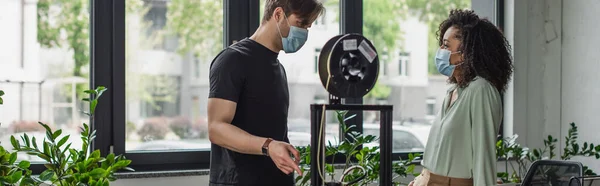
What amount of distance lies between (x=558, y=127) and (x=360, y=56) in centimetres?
268

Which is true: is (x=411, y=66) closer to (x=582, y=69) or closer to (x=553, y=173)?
(x=582, y=69)

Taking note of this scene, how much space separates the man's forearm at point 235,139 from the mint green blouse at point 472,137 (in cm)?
80

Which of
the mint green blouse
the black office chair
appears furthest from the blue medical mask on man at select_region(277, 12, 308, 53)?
the black office chair

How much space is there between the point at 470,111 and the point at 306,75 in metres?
1.41

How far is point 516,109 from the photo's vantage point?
425 cm

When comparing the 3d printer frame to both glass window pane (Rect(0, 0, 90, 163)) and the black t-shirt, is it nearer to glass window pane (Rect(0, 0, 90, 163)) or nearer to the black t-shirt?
the black t-shirt

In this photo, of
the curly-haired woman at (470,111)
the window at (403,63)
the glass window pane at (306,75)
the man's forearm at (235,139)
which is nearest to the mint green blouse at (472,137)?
the curly-haired woman at (470,111)

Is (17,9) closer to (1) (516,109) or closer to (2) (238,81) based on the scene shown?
(2) (238,81)

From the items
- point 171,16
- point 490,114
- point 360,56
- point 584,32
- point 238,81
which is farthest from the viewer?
point 584,32

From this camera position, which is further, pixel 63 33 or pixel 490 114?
pixel 63 33

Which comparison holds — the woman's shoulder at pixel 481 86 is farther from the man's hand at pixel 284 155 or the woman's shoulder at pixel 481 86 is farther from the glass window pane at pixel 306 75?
the glass window pane at pixel 306 75

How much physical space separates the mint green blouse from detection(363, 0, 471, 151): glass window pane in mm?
1547

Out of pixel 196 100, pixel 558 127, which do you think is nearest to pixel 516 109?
pixel 558 127

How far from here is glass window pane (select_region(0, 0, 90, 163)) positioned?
10.0 feet
